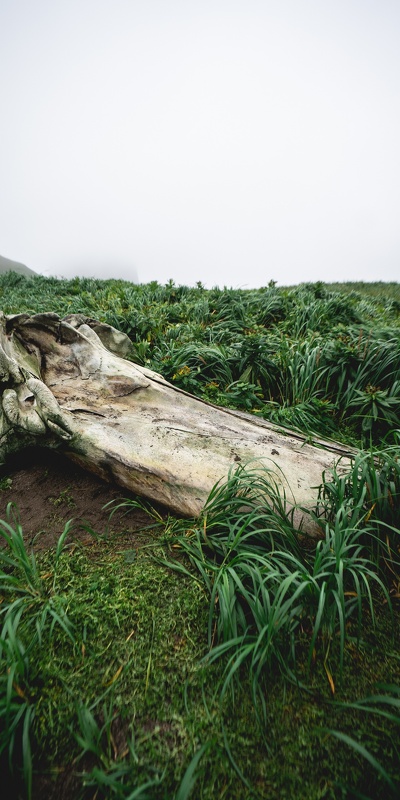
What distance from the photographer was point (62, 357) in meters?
3.07

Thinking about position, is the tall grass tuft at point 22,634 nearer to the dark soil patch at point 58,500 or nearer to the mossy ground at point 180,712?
the mossy ground at point 180,712

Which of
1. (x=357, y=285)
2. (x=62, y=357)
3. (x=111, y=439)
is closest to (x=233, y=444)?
(x=111, y=439)

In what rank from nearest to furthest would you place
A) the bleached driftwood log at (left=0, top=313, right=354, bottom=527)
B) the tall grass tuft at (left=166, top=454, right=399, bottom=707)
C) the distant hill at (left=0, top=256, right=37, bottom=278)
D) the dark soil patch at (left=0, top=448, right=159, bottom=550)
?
the tall grass tuft at (left=166, top=454, right=399, bottom=707), the dark soil patch at (left=0, top=448, right=159, bottom=550), the bleached driftwood log at (left=0, top=313, right=354, bottom=527), the distant hill at (left=0, top=256, right=37, bottom=278)

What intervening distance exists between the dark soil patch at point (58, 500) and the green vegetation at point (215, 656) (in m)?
0.09

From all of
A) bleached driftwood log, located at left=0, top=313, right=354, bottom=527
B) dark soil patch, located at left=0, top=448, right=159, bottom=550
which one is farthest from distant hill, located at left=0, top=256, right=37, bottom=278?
dark soil patch, located at left=0, top=448, right=159, bottom=550

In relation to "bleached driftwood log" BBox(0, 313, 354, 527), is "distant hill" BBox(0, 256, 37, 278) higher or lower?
higher

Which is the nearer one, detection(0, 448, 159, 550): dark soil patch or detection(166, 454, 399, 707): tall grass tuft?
detection(166, 454, 399, 707): tall grass tuft

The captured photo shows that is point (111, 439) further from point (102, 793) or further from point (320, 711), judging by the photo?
point (320, 711)

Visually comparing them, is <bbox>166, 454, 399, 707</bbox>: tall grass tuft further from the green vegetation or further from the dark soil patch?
the dark soil patch

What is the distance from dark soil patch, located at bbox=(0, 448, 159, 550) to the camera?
1946 millimetres

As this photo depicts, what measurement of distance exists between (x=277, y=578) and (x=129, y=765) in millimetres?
857

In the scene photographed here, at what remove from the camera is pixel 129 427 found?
2.45 metres

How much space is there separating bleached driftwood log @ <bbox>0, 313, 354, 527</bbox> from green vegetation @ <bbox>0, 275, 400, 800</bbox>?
6.5 inches

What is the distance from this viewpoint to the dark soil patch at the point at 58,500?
1.95 meters
